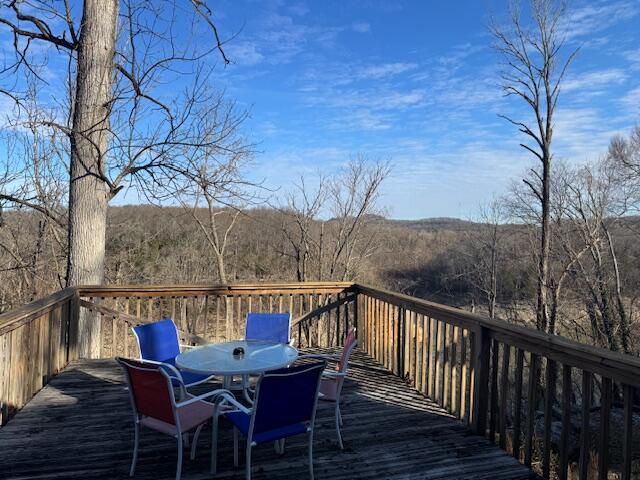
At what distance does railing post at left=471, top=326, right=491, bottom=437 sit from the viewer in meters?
3.33

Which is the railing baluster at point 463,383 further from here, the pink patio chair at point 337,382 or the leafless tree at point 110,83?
the leafless tree at point 110,83

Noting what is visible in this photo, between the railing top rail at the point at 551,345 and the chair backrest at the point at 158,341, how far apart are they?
2317 mm

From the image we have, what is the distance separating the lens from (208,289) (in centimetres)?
544

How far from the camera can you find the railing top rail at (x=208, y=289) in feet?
17.0

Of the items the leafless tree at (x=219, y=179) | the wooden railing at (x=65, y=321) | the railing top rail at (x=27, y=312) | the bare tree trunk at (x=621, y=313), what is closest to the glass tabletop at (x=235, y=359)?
the railing top rail at (x=27, y=312)

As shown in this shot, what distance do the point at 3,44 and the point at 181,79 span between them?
93.0 inches

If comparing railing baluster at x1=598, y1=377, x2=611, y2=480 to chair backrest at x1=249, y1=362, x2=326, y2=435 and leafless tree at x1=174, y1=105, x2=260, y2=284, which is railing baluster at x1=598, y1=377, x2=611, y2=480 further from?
leafless tree at x1=174, y1=105, x2=260, y2=284

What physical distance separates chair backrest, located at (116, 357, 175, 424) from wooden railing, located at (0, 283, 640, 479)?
1262mm

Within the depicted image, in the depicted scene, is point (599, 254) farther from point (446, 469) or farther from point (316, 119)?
point (446, 469)

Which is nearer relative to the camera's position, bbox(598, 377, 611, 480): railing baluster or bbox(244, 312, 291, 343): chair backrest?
bbox(598, 377, 611, 480): railing baluster

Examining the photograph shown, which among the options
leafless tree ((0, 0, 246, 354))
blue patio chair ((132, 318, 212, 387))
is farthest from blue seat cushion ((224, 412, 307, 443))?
leafless tree ((0, 0, 246, 354))

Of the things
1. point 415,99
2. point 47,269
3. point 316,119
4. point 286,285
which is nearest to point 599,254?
point 415,99

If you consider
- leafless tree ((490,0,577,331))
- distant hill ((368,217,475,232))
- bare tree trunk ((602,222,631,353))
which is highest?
leafless tree ((490,0,577,331))

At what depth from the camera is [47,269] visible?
9.42m
